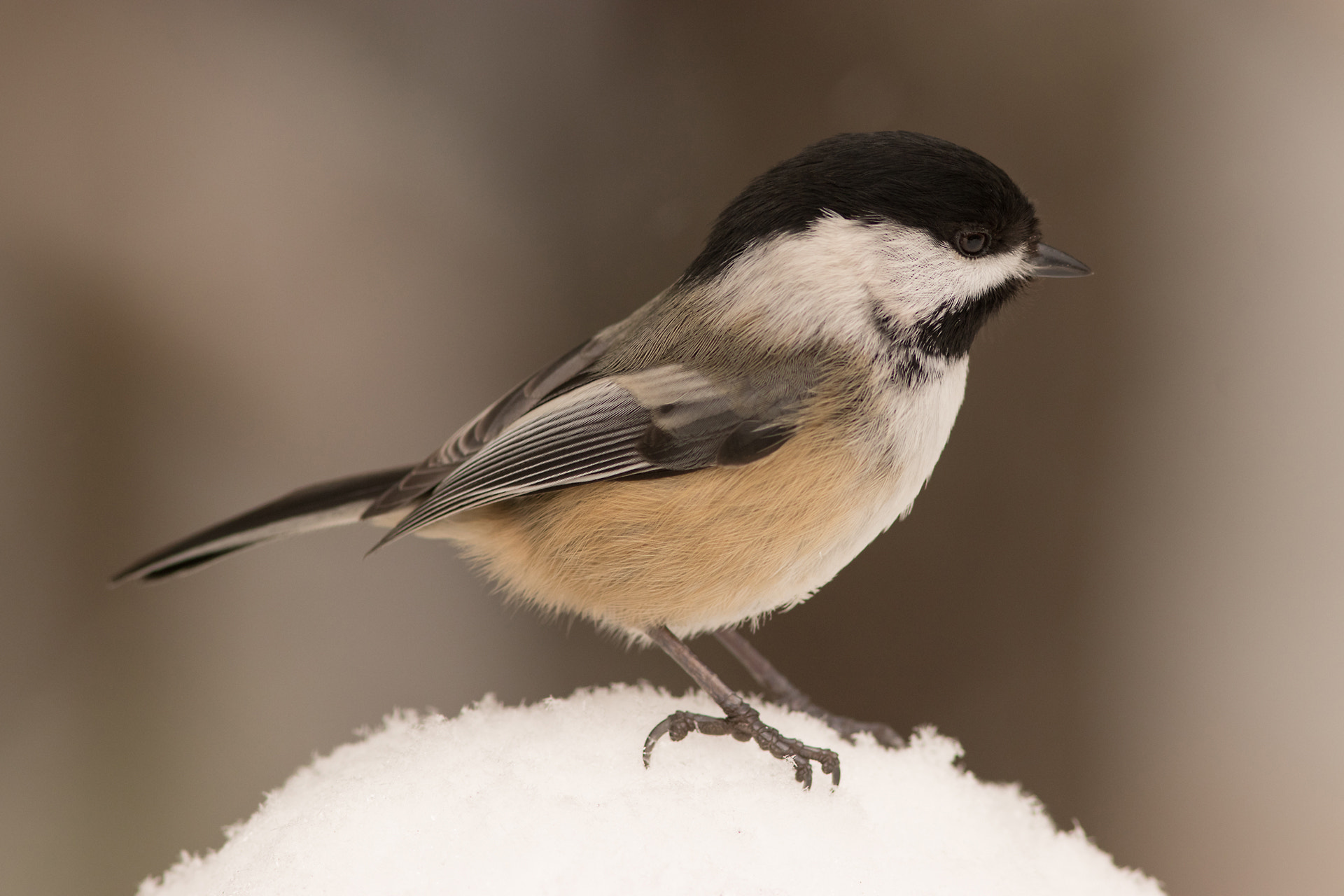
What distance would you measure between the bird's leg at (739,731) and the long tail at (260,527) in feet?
1.55

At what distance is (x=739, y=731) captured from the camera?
1.04 m

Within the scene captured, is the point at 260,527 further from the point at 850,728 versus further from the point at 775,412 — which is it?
the point at 850,728

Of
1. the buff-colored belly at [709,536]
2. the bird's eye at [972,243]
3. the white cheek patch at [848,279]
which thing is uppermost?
the bird's eye at [972,243]

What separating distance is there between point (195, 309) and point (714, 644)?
1.09 meters

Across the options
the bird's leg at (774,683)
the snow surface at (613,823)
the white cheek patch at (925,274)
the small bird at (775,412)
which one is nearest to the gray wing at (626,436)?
the small bird at (775,412)

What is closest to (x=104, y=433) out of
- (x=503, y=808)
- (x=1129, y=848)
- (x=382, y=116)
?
(x=382, y=116)

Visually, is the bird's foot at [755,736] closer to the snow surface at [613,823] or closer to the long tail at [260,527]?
the snow surface at [613,823]

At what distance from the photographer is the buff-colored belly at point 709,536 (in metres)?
1.03

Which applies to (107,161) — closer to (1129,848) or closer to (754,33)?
(754,33)

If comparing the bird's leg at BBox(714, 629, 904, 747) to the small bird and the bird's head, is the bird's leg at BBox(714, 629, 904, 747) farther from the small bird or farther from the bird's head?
the bird's head

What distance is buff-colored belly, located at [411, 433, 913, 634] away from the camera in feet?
3.39

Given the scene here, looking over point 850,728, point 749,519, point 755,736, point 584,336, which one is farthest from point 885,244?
point 584,336

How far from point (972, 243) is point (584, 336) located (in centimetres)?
102

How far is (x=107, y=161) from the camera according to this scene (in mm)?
1591
